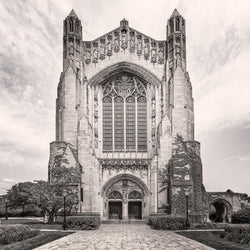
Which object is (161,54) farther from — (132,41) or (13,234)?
(13,234)

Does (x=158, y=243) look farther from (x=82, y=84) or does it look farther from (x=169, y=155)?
(x=82, y=84)

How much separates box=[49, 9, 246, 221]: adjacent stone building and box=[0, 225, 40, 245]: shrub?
1598 centimetres

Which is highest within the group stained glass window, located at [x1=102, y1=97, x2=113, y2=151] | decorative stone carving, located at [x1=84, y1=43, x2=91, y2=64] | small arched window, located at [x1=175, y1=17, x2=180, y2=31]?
small arched window, located at [x1=175, y1=17, x2=180, y2=31]

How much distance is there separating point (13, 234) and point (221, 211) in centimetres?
3459

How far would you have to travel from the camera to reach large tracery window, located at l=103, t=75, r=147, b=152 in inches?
1462

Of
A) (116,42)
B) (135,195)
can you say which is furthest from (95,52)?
(135,195)

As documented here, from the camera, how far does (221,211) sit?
46.0m

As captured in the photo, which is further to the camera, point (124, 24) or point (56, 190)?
point (124, 24)

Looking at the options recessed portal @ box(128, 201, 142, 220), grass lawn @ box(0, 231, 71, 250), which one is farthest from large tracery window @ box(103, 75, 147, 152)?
grass lawn @ box(0, 231, 71, 250)

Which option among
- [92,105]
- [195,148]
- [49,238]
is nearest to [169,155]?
[195,148]

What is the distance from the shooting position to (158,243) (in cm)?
1608

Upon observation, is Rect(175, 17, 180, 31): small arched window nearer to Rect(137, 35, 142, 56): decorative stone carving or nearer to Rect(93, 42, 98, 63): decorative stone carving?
Rect(137, 35, 142, 56): decorative stone carving

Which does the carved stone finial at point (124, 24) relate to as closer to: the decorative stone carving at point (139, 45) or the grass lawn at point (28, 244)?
the decorative stone carving at point (139, 45)

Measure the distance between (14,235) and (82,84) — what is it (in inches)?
884
